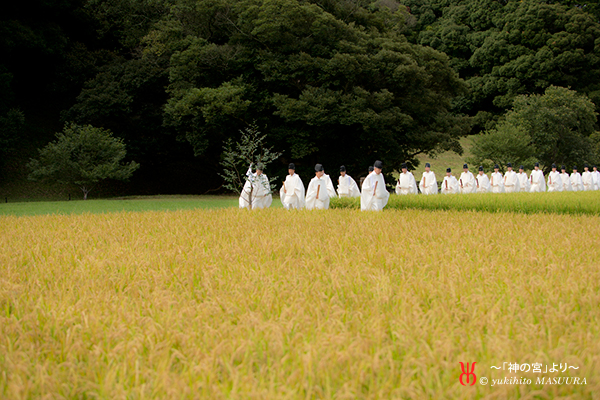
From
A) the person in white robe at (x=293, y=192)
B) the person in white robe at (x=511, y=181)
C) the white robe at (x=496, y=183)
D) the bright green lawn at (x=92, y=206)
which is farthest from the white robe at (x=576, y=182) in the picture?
the person in white robe at (x=293, y=192)

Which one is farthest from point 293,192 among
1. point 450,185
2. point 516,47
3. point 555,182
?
point 516,47

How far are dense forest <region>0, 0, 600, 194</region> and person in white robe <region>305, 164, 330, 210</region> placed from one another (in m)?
12.5

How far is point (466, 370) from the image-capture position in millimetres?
2795

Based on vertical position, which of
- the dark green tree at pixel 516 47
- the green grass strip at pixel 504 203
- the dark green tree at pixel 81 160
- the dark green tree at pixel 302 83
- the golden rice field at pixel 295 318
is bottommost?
the golden rice field at pixel 295 318

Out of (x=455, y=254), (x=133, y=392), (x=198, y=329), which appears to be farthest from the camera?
(x=455, y=254)

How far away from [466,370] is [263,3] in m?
29.8

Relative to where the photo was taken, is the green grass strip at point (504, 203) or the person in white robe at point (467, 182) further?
the person in white robe at point (467, 182)

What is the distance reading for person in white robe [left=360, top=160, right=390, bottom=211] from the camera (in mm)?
14883

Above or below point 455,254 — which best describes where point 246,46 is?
above

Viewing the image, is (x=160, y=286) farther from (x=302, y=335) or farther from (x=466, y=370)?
(x=466, y=370)

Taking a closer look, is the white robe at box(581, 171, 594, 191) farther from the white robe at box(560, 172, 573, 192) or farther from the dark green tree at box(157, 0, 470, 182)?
the dark green tree at box(157, 0, 470, 182)

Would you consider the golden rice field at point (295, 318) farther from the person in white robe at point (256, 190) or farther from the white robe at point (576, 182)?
the white robe at point (576, 182)

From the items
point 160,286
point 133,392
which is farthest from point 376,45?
point 133,392

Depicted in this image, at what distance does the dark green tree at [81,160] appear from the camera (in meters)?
29.2
